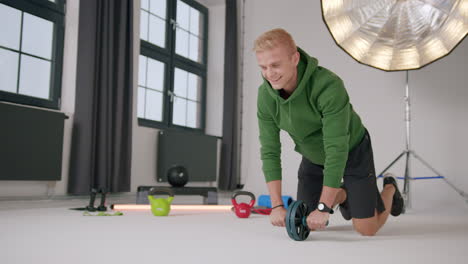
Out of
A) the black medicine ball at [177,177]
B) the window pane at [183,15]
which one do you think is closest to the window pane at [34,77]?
the black medicine ball at [177,177]

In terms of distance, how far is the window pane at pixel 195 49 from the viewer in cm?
630

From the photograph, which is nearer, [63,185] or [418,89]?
[63,185]

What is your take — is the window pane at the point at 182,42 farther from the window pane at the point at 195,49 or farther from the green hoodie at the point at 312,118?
the green hoodie at the point at 312,118

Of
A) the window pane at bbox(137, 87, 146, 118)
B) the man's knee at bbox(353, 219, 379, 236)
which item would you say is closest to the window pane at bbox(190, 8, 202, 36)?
the window pane at bbox(137, 87, 146, 118)

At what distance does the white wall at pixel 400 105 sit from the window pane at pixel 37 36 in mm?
2895

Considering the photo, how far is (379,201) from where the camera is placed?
248cm

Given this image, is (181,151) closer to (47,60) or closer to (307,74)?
(47,60)

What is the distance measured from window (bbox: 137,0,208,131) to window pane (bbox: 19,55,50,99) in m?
1.22

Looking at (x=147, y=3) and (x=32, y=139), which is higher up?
(x=147, y=3)

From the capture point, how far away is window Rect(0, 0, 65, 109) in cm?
385

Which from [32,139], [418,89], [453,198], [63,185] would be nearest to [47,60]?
[32,139]

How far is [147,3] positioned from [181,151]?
178 centimetres

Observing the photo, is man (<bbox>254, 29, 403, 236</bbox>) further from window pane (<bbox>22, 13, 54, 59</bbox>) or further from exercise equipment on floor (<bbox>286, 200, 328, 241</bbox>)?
window pane (<bbox>22, 13, 54, 59</bbox>)

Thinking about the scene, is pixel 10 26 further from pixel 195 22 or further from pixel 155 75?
pixel 195 22
